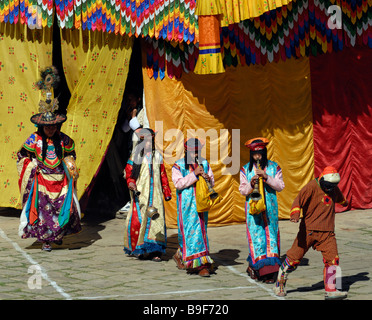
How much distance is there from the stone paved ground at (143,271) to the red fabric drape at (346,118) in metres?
1.43

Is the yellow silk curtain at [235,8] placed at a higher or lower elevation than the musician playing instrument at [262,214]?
higher

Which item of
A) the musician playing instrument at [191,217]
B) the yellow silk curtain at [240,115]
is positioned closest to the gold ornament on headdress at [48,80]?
the yellow silk curtain at [240,115]

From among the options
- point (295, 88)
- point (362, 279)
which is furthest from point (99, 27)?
point (362, 279)

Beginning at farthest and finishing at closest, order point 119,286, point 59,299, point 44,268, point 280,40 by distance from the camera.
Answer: point 280,40
point 44,268
point 119,286
point 59,299

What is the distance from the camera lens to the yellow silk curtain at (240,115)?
42.7ft

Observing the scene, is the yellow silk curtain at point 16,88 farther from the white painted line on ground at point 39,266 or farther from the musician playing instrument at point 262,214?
the musician playing instrument at point 262,214

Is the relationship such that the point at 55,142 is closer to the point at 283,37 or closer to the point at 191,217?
the point at 191,217

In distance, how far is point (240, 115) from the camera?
1332 centimetres

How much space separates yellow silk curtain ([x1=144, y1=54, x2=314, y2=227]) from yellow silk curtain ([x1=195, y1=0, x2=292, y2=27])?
134cm

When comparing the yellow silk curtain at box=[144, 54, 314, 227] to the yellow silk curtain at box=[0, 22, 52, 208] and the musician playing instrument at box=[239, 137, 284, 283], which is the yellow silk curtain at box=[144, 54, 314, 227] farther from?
the musician playing instrument at box=[239, 137, 284, 283]

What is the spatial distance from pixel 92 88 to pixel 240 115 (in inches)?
92.8

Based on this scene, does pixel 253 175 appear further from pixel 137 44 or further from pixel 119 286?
pixel 137 44

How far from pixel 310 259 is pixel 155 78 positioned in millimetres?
3874

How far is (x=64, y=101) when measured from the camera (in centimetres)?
1416
